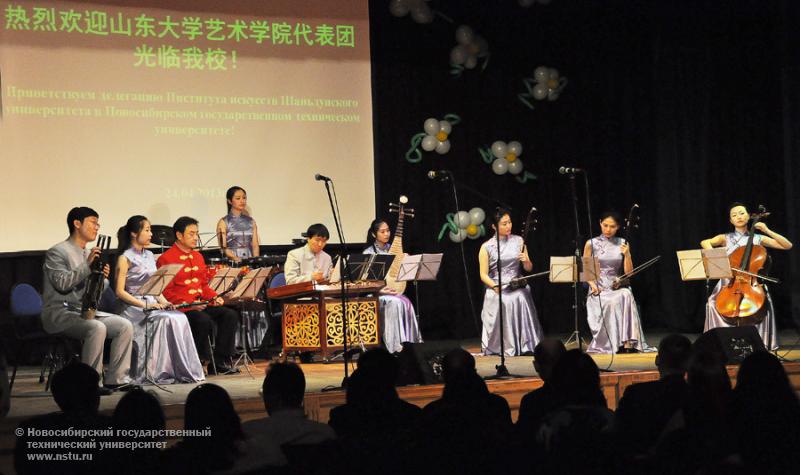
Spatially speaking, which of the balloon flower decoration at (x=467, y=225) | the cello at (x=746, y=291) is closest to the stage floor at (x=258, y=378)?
the cello at (x=746, y=291)

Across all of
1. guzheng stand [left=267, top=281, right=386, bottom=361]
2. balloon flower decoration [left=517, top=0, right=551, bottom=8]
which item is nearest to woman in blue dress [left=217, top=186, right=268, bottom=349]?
guzheng stand [left=267, top=281, right=386, bottom=361]

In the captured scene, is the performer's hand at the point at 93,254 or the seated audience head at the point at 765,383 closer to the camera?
the seated audience head at the point at 765,383

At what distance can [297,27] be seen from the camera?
901cm

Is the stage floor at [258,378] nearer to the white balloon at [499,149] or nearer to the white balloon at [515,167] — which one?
the white balloon at [515,167]

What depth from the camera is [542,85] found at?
9.84 metres

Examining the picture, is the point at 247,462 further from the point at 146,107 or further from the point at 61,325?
the point at 146,107

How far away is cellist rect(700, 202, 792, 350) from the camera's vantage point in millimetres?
7926

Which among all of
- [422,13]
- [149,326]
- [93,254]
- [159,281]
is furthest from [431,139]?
[93,254]

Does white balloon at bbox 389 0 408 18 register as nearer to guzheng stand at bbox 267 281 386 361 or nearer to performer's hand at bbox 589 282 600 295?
guzheng stand at bbox 267 281 386 361

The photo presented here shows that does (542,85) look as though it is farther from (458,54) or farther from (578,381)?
(578,381)

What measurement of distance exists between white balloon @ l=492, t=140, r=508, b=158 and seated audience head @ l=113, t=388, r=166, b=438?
7282mm

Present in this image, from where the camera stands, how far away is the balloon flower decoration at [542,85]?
9.82 meters

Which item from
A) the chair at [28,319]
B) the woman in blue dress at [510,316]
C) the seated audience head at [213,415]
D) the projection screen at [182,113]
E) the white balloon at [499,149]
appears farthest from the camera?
the white balloon at [499,149]

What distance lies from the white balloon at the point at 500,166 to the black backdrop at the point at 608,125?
0.15 metres
